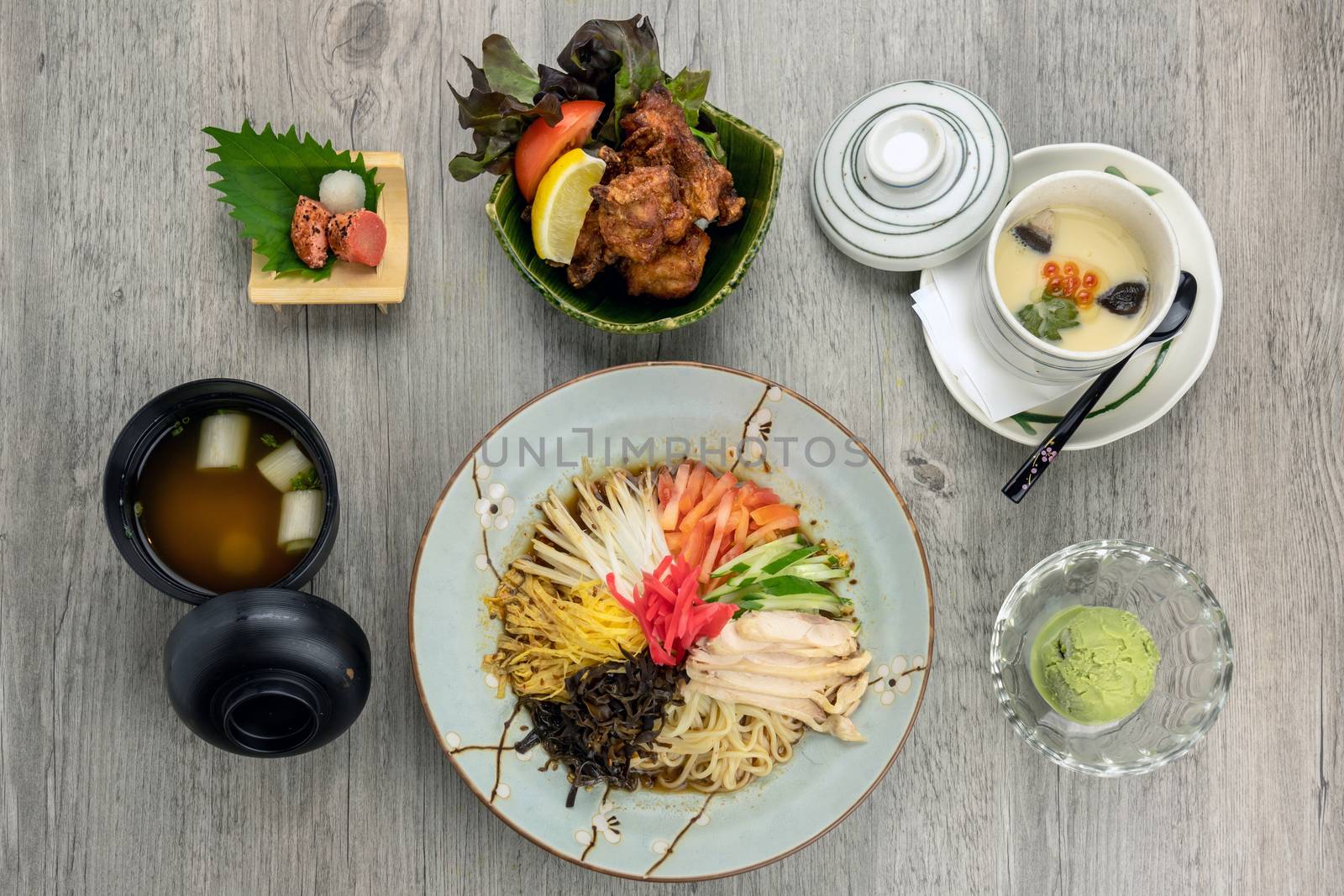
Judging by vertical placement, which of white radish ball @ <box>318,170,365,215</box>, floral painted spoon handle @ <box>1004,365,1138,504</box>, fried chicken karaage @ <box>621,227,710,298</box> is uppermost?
white radish ball @ <box>318,170,365,215</box>

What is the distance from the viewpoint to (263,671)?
1.60 meters

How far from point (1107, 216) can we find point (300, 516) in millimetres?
1691

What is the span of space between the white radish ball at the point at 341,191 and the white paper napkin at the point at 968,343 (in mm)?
1167

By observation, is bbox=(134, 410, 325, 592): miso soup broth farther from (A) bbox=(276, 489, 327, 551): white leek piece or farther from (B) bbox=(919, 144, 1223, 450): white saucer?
(B) bbox=(919, 144, 1223, 450): white saucer

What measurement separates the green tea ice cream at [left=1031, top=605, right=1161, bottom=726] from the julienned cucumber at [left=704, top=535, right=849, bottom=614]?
46cm

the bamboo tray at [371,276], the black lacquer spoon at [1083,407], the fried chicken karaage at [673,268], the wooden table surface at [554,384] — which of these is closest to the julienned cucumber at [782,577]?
the wooden table surface at [554,384]

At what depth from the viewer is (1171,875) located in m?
2.04

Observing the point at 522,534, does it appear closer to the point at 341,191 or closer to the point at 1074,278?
the point at 341,191

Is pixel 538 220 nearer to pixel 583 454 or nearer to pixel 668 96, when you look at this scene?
pixel 668 96

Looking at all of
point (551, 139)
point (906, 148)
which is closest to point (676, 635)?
point (551, 139)

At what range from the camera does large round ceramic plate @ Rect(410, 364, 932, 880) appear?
1.80 metres

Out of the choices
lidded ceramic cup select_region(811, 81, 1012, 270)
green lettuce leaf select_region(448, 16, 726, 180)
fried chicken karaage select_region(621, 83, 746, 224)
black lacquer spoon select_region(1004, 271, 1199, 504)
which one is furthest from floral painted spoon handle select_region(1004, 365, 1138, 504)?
green lettuce leaf select_region(448, 16, 726, 180)

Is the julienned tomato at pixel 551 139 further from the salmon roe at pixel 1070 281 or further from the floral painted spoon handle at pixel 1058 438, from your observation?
the floral painted spoon handle at pixel 1058 438

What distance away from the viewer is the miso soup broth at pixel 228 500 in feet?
5.94
